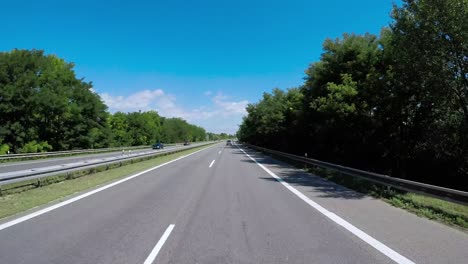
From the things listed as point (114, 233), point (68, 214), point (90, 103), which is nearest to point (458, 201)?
point (114, 233)

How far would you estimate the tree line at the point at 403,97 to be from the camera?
1319 centimetres

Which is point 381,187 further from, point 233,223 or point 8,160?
point 8,160

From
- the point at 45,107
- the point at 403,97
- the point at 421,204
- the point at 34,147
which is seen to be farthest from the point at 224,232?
the point at 45,107

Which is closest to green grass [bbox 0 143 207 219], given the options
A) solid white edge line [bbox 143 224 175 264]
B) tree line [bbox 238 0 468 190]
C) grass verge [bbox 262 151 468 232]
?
solid white edge line [bbox 143 224 175 264]

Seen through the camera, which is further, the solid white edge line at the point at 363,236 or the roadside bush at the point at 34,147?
the roadside bush at the point at 34,147

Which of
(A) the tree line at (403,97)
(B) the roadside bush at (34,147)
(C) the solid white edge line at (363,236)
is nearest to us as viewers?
(C) the solid white edge line at (363,236)

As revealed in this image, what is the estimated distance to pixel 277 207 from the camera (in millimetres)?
8625

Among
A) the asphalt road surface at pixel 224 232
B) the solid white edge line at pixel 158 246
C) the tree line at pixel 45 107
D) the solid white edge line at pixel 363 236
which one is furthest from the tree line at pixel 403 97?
the tree line at pixel 45 107

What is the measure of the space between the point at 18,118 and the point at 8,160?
1287cm

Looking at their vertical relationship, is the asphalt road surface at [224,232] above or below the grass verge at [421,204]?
below

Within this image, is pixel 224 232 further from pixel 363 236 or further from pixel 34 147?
pixel 34 147

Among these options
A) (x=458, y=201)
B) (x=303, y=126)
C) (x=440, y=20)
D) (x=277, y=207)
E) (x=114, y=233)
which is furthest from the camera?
(x=303, y=126)

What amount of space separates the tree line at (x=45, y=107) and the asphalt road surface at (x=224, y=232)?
34.2 metres

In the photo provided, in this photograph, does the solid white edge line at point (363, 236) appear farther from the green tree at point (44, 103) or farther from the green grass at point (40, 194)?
the green tree at point (44, 103)
